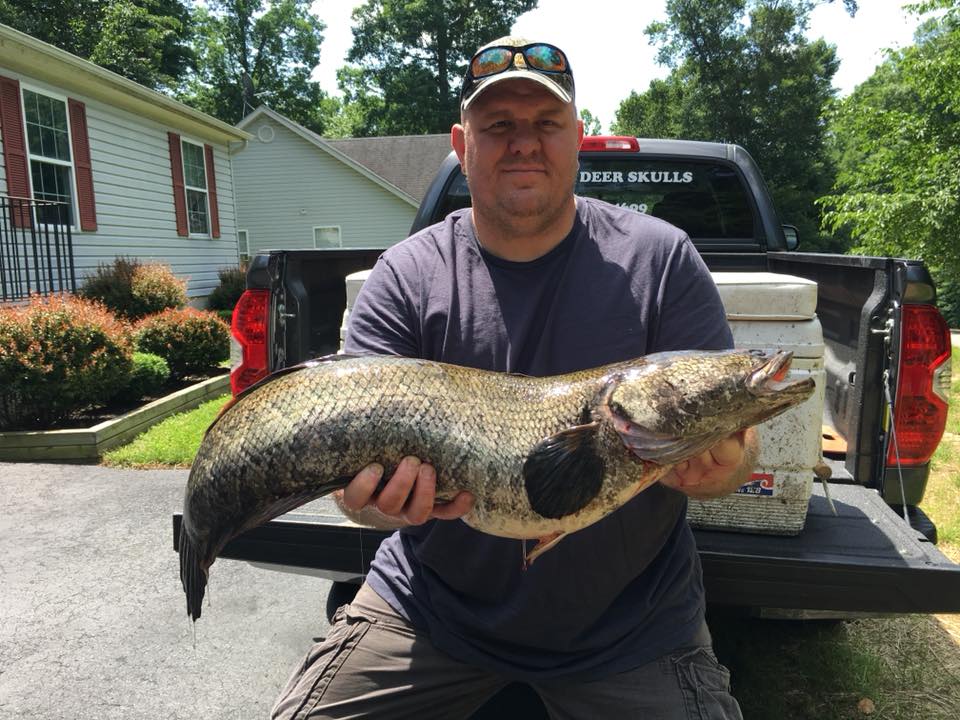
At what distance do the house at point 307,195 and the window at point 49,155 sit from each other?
575 inches

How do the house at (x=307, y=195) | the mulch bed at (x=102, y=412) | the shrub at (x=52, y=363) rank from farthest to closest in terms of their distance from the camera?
the house at (x=307, y=195), the mulch bed at (x=102, y=412), the shrub at (x=52, y=363)

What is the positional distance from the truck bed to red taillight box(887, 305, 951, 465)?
0.90 ft

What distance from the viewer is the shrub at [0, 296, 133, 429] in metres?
A: 7.07

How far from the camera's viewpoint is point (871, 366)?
287 cm

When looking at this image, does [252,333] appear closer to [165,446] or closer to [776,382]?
[776,382]

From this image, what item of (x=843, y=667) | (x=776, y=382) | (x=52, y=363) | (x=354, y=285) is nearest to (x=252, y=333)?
(x=354, y=285)

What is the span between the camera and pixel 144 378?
8.48 meters

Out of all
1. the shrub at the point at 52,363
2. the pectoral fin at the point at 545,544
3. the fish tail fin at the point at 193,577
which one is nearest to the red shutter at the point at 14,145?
the shrub at the point at 52,363

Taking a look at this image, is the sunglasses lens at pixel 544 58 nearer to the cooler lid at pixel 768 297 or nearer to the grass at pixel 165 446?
the cooler lid at pixel 768 297

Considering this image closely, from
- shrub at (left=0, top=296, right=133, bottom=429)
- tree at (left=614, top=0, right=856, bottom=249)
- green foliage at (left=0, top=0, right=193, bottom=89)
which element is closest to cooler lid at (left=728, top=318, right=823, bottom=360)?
shrub at (left=0, top=296, right=133, bottom=429)

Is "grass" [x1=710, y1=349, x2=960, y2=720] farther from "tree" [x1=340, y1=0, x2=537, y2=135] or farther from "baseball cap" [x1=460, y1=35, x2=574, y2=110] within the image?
"tree" [x1=340, y1=0, x2=537, y2=135]

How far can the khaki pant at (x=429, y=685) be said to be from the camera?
6.87 ft

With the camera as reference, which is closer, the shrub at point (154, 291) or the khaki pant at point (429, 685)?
the khaki pant at point (429, 685)

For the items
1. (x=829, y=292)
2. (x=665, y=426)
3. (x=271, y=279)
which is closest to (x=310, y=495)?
(x=665, y=426)
